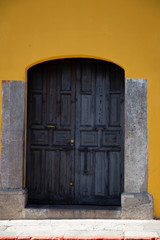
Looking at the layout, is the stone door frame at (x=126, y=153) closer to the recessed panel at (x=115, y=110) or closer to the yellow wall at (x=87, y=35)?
the yellow wall at (x=87, y=35)

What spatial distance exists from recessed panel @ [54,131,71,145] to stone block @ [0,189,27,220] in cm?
102

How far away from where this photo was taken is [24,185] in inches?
214

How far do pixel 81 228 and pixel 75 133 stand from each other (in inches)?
63.7

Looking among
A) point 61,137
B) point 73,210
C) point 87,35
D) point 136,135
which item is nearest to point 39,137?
point 61,137

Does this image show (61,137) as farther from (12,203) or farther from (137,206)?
(137,206)

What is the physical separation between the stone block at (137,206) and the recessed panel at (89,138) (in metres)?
1.03

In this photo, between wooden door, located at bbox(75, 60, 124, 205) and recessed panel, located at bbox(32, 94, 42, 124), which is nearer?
wooden door, located at bbox(75, 60, 124, 205)

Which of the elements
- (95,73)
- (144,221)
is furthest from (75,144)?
(144,221)

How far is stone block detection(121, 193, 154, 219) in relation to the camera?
16.8 ft

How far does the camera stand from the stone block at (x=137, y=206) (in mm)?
5125

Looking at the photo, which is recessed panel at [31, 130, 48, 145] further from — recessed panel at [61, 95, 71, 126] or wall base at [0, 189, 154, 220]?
wall base at [0, 189, 154, 220]

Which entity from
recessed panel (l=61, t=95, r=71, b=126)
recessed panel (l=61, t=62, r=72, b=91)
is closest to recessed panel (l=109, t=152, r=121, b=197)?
recessed panel (l=61, t=95, r=71, b=126)

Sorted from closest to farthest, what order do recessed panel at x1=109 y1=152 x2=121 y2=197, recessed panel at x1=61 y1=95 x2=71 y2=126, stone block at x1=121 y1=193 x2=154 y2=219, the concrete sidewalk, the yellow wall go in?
1. the concrete sidewalk
2. stone block at x1=121 y1=193 x2=154 y2=219
3. the yellow wall
4. recessed panel at x1=109 y1=152 x2=121 y2=197
5. recessed panel at x1=61 y1=95 x2=71 y2=126

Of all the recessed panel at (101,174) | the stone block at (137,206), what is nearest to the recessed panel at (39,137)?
the recessed panel at (101,174)
